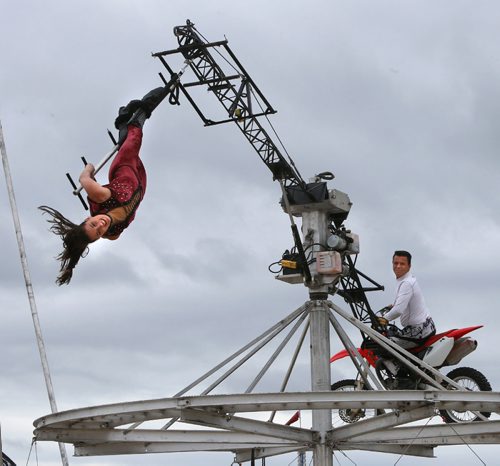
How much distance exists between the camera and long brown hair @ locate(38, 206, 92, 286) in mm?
28438

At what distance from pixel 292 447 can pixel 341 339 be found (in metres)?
3.14

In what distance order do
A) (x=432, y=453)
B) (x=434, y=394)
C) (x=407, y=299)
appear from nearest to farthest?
(x=434, y=394)
(x=407, y=299)
(x=432, y=453)

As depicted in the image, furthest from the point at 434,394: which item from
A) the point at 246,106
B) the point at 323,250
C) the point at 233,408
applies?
the point at 246,106

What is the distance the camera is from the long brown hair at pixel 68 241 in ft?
93.3

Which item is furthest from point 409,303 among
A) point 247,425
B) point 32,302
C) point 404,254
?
point 32,302

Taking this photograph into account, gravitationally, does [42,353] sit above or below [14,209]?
below

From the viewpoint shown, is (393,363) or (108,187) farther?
(393,363)

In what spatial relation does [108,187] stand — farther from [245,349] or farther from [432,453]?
[432,453]

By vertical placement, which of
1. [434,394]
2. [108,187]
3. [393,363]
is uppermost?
[108,187]

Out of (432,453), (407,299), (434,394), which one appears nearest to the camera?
(434,394)

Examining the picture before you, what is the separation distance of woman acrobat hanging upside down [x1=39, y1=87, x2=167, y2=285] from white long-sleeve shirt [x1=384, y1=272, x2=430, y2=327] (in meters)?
6.26

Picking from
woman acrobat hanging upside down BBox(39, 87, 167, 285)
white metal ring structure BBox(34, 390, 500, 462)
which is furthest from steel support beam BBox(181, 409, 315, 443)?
woman acrobat hanging upside down BBox(39, 87, 167, 285)

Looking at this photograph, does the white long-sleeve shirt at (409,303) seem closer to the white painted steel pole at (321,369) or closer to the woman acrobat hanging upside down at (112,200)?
the white painted steel pole at (321,369)

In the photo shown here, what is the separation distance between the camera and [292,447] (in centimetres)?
3359
